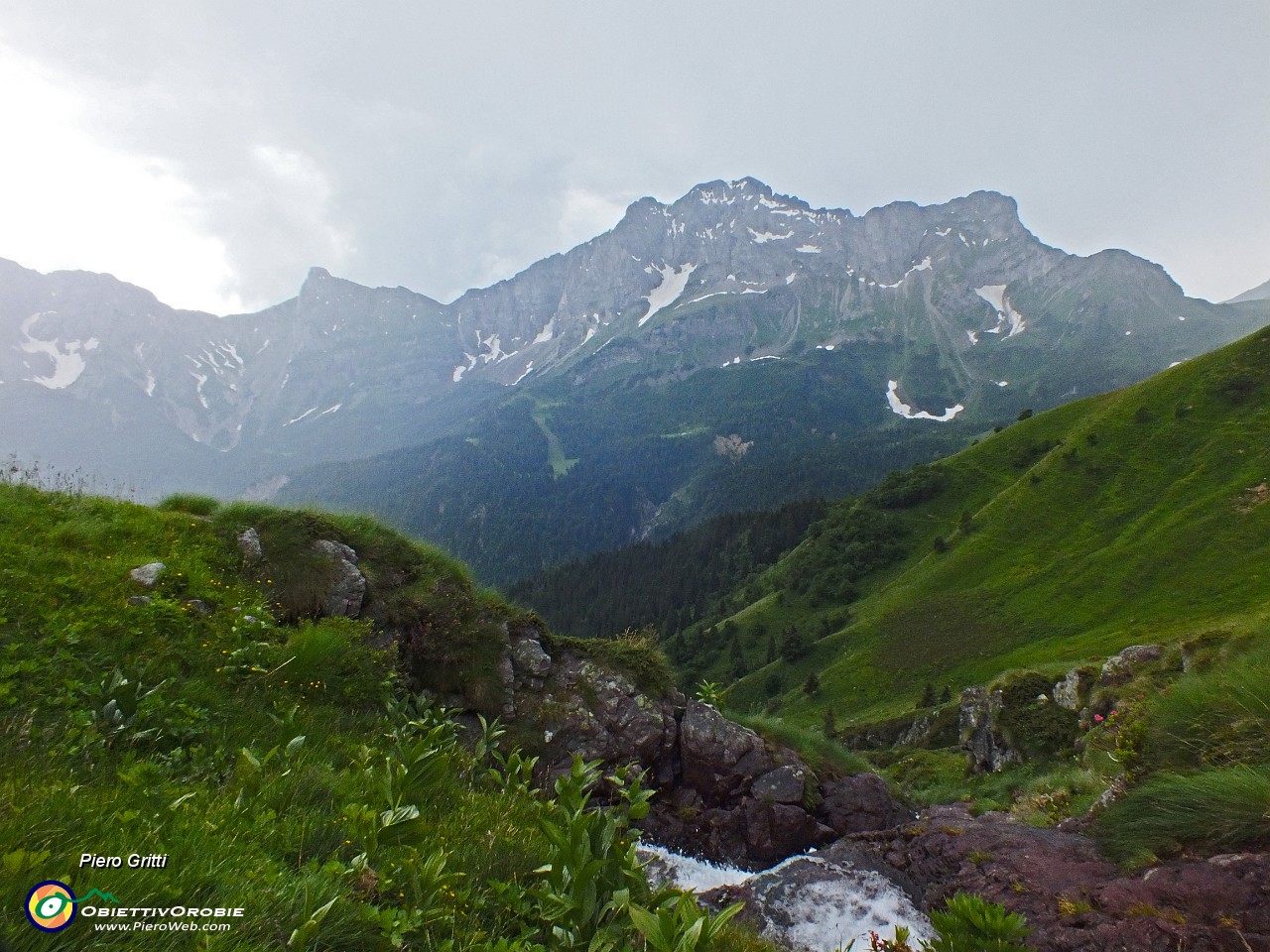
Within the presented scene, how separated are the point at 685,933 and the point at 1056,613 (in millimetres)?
77940

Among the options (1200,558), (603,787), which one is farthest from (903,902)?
(1200,558)

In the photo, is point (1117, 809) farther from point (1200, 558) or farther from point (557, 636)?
point (1200, 558)

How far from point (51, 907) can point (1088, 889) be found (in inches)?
458

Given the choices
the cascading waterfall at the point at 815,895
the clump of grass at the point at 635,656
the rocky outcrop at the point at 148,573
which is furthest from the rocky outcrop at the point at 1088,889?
the rocky outcrop at the point at 148,573

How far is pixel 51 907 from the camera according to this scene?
2.11 meters

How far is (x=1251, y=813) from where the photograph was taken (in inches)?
265

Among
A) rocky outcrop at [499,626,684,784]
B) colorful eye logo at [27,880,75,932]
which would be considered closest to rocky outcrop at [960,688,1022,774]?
rocky outcrop at [499,626,684,784]

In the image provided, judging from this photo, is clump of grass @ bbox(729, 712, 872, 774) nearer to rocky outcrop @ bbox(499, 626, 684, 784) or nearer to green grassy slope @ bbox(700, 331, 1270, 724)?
rocky outcrop @ bbox(499, 626, 684, 784)

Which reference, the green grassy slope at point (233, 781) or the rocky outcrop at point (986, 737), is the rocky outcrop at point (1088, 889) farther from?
the rocky outcrop at point (986, 737)

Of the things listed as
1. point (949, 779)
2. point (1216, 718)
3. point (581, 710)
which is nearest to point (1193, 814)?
point (1216, 718)

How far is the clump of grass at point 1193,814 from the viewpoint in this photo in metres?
6.76

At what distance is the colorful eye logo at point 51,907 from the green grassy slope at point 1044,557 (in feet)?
189

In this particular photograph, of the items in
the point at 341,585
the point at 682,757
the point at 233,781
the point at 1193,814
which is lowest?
the point at 682,757

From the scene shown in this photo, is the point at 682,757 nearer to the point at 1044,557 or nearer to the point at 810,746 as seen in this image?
the point at 810,746
